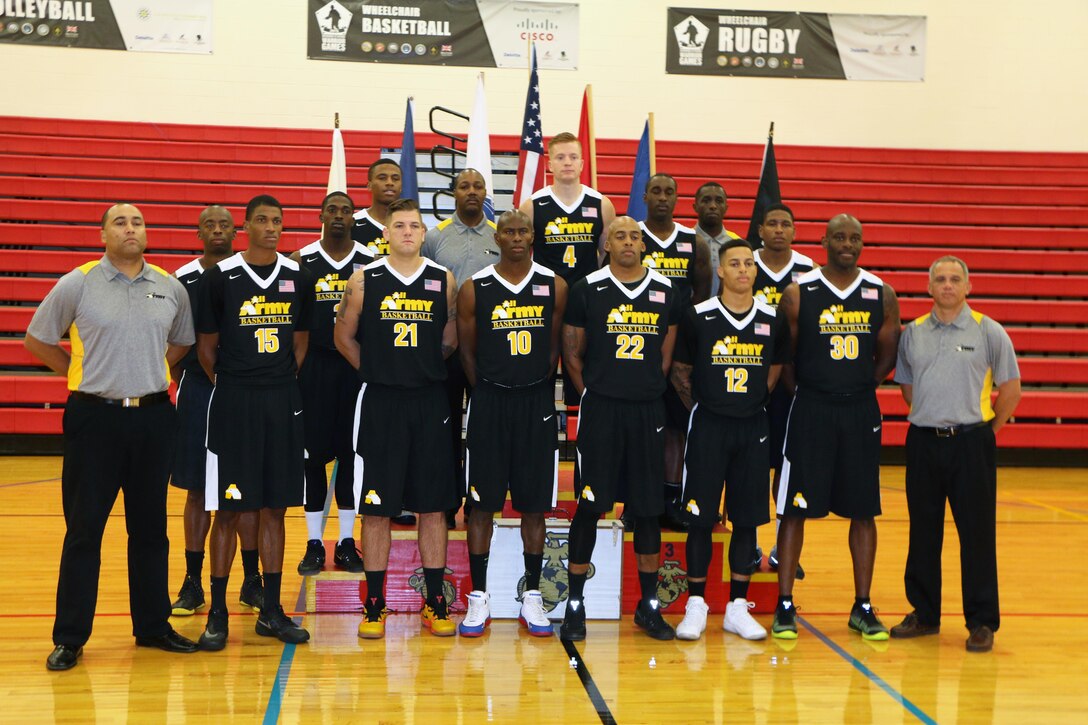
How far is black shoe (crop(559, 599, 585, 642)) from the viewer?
5.41 metres

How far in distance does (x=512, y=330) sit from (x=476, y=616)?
1469 mm

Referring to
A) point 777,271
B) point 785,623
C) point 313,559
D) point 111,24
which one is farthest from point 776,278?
point 111,24

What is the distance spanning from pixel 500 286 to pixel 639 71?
955cm

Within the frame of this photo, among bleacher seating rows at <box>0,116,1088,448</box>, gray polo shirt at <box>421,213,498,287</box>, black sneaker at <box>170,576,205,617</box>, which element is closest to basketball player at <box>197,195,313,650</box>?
black sneaker at <box>170,576,205,617</box>

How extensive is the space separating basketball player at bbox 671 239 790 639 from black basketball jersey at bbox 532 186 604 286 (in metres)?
0.85

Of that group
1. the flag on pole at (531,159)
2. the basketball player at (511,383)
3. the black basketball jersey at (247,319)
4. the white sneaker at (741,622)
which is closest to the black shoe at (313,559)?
the basketball player at (511,383)

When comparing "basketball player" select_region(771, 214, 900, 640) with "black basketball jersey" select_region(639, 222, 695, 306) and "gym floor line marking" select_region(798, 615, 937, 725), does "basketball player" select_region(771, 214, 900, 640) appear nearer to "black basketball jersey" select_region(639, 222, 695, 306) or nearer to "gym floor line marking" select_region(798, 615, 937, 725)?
"gym floor line marking" select_region(798, 615, 937, 725)

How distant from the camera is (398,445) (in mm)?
5238

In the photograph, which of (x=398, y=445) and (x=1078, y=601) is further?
(x=1078, y=601)

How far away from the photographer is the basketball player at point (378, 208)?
6.26 m

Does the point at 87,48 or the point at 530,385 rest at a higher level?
the point at 87,48

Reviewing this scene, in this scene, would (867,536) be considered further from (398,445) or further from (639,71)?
(639,71)

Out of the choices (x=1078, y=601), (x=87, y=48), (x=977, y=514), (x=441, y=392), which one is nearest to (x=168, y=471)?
(x=441, y=392)

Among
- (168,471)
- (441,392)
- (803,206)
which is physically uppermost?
(803,206)
